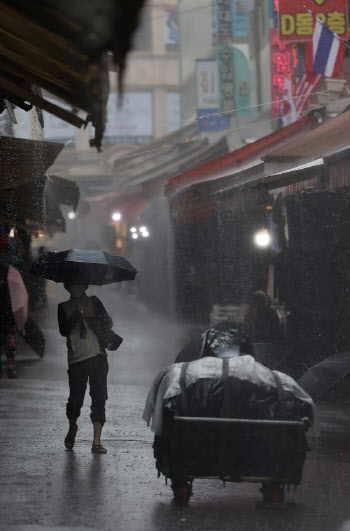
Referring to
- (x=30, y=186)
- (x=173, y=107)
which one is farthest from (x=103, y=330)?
(x=173, y=107)

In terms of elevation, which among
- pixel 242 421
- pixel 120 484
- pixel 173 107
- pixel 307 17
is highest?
pixel 173 107

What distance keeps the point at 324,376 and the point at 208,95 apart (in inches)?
808

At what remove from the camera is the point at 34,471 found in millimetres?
7773

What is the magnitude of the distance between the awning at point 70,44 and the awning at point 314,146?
509 cm

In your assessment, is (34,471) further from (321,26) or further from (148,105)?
(148,105)

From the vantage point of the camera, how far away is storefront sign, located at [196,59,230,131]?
29297 millimetres

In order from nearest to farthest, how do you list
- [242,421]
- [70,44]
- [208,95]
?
[70,44]
[242,421]
[208,95]

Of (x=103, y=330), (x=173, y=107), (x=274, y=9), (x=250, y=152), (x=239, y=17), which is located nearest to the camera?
(x=103, y=330)

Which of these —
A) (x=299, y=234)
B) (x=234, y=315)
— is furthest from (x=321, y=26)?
(x=234, y=315)

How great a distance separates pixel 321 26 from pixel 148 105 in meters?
42.4

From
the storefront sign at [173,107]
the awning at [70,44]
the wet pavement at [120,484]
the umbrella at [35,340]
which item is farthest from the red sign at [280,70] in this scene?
the storefront sign at [173,107]

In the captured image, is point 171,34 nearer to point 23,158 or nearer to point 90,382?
point 23,158

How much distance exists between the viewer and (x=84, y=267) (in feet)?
29.7

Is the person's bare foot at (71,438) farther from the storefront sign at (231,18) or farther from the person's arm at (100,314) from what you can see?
the storefront sign at (231,18)
